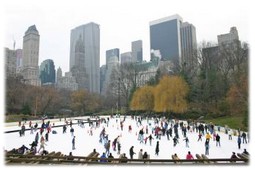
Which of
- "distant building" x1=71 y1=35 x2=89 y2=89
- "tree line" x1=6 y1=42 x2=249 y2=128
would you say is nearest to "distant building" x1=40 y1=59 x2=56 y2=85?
"distant building" x1=71 y1=35 x2=89 y2=89

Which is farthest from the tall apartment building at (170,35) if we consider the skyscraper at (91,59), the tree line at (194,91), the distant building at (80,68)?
the tree line at (194,91)

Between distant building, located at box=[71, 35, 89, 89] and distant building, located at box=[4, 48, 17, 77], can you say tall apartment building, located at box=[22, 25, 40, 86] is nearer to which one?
distant building, located at box=[4, 48, 17, 77]

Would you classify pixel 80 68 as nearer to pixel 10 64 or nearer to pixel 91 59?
pixel 91 59

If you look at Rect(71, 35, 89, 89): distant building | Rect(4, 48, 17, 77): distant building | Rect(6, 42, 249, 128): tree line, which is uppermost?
Rect(71, 35, 89, 89): distant building

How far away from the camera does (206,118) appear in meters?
30.9

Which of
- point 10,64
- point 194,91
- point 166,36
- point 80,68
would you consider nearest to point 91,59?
point 80,68

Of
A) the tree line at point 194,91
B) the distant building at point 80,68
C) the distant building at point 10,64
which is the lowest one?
the tree line at point 194,91

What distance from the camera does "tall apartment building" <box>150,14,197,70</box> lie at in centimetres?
12729

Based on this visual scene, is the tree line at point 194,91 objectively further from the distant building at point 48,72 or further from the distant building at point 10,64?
the distant building at point 48,72

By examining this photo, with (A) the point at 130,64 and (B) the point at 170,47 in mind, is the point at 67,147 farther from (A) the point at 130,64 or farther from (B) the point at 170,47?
(B) the point at 170,47

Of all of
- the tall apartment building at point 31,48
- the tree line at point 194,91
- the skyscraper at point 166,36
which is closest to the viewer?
the tree line at point 194,91

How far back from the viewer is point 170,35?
454 feet

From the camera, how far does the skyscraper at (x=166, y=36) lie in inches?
5276

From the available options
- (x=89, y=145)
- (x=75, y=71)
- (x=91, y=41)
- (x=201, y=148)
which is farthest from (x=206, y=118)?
(x=91, y=41)
